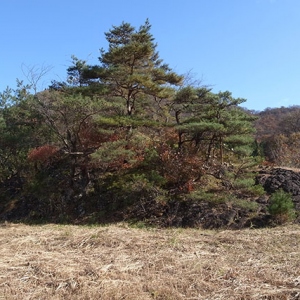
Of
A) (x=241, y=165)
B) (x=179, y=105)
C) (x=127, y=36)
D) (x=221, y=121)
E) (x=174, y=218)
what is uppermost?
(x=127, y=36)

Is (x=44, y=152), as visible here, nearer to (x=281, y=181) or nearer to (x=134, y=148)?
(x=134, y=148)

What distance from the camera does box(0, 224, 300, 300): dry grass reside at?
3.15 meters

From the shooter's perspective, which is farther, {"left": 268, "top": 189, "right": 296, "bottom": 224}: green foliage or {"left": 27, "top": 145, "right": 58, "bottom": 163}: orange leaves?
{"left": 27, "top": 145, "right": 58, "bottom": 163}: orange leaves

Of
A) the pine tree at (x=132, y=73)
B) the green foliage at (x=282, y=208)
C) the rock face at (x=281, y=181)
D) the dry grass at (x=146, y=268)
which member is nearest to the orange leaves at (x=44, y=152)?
the pine tree at (x=132, y=73)

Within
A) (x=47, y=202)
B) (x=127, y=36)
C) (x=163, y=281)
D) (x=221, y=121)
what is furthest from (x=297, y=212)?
(x=127, y=36)

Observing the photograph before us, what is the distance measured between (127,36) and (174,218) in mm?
7218

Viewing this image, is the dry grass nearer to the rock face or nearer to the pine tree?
the rock face

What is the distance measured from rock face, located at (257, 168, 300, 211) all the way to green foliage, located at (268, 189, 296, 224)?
4.59ft

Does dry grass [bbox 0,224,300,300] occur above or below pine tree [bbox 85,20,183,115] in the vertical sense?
below

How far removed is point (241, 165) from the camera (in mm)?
9250

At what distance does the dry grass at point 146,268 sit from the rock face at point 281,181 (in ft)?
15.4

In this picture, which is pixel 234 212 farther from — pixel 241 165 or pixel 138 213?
pixel 138 213

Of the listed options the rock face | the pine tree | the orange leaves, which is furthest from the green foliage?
the orange leaves

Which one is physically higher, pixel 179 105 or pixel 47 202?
pixel 179 105
